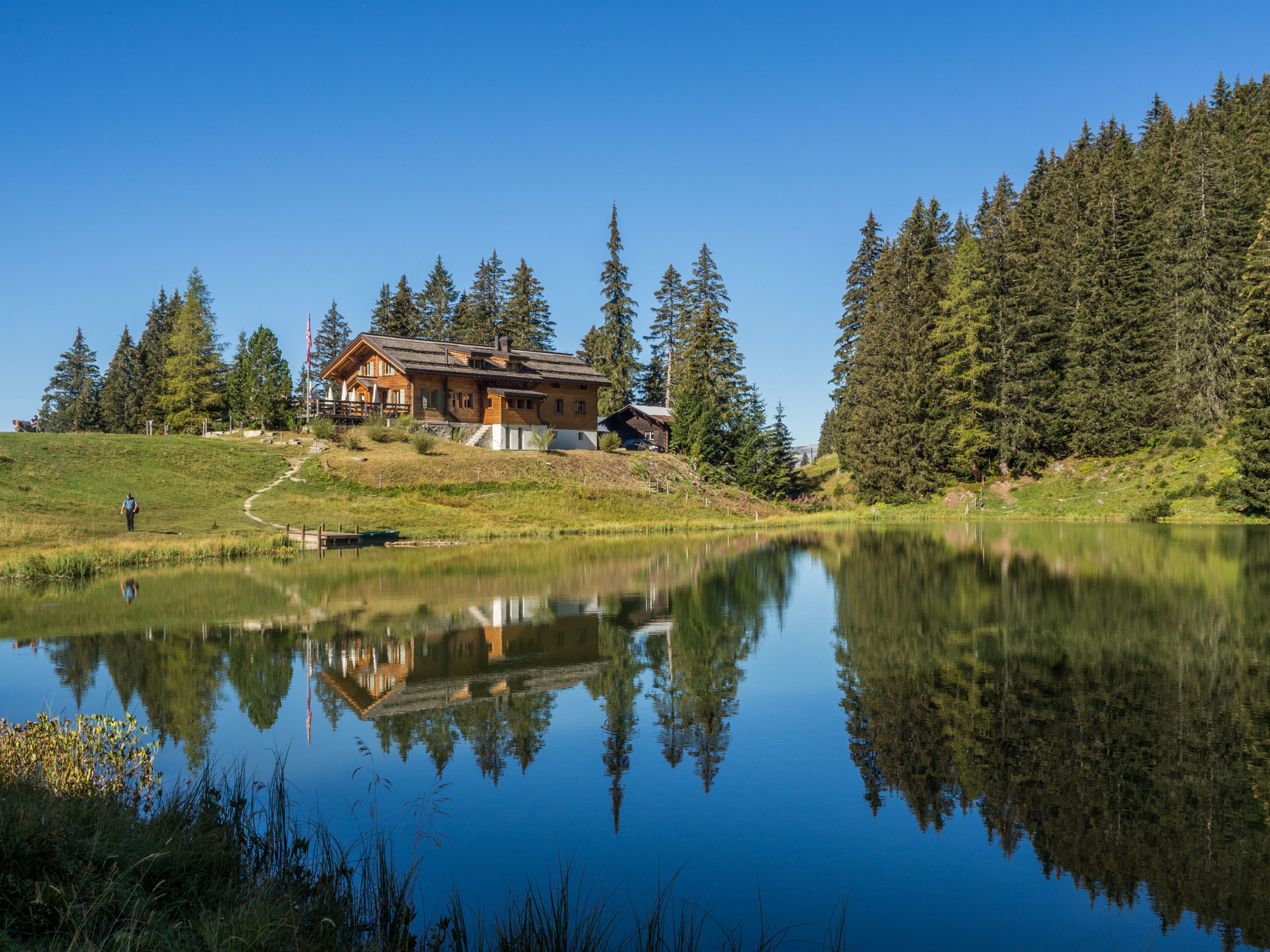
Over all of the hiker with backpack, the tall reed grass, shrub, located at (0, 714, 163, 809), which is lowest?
shrub, located at (0, 714, 163, 809)

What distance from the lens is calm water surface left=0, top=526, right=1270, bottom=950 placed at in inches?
283

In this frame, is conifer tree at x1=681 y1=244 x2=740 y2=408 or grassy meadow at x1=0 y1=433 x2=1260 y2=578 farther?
conifer tree at x1=681 y1=244 x2=740 y2=408

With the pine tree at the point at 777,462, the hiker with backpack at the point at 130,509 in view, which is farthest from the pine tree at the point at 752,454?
the hiker with backpack at the point at 130,509

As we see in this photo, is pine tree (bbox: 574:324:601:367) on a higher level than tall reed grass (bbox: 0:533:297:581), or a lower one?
higher

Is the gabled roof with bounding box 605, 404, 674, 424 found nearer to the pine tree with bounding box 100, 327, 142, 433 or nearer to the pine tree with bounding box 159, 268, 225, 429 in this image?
the pine tree with bounding box 159, 268, 225, 429

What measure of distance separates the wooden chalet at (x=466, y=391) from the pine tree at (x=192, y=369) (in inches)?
433

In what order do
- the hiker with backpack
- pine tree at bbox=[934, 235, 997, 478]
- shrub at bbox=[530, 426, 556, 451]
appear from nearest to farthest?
the hiker with backpack
shrub at bbox=[530, 426, 556, 451]
pine tree at bbox=[934, 235, 997, 478]

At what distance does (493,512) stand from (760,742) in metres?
39.4

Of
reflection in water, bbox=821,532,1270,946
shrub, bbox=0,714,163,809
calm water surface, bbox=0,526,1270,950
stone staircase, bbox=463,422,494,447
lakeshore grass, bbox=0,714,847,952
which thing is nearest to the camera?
lakeshore grass, bbox=0,714,847,952

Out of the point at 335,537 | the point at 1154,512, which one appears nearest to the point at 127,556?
the point at 335,537

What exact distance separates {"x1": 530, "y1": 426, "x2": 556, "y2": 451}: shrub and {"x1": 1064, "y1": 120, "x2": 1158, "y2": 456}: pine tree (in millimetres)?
39134

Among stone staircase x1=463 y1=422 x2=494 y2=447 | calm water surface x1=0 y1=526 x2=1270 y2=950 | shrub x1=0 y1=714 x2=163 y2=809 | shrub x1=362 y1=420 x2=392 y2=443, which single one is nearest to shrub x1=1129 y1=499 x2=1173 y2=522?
calm water surface x1=0 y1=526 x2=1270 y2=950

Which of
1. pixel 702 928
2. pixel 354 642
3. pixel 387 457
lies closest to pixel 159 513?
pixel 387 457

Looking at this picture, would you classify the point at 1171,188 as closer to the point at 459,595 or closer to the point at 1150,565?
the point at 1150,565
